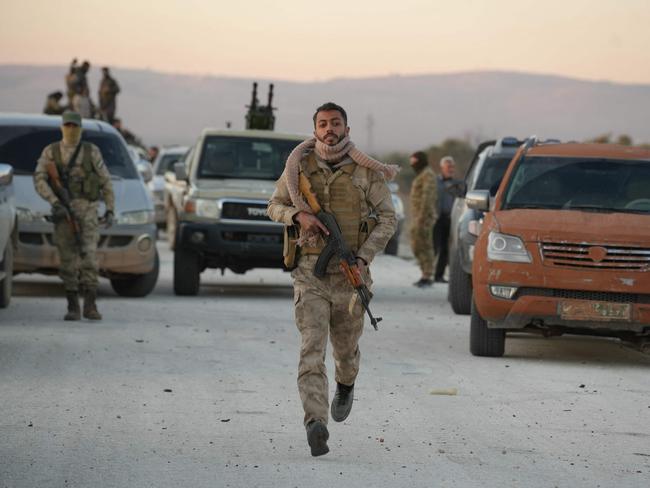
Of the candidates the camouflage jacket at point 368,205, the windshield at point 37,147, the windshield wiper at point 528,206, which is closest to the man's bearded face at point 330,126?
the camouflage jacket at point 368,205

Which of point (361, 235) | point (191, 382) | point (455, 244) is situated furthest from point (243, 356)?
point (455, 244)

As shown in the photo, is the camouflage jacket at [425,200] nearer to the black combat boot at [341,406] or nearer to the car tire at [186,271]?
the car tire at [186,271]

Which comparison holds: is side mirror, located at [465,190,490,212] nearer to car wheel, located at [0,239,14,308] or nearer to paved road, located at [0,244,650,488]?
paved road, located at [0,244,650,488]

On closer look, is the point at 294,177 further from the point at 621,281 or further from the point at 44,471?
the point at 621,281

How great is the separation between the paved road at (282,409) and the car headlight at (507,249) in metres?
0.81

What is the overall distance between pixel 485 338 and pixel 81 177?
408 cm

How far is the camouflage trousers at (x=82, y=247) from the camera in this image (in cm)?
1520

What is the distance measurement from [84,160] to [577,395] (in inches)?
231

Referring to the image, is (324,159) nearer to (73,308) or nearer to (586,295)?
(586,295)

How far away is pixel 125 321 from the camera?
50.7 feet

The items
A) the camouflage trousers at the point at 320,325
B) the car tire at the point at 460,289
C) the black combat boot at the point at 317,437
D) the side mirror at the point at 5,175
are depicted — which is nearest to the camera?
the black combat boot at the point at 317,437

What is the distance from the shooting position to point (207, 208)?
62.6 feet

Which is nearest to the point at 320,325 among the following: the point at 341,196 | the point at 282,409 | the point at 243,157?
the point at 341,196

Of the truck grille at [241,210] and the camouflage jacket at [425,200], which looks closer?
the truck grille at [241,210]
